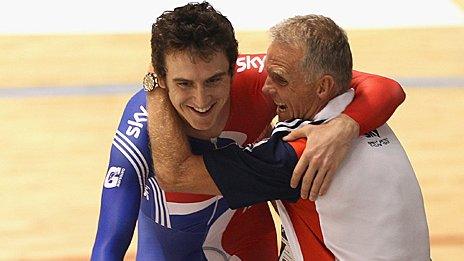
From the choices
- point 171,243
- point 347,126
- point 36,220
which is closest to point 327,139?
point 347,126

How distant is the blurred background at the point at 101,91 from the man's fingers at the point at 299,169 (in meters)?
1.95

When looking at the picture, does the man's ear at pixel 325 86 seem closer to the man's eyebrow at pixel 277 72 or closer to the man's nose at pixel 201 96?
the man's eyebrow at pixel 277 72

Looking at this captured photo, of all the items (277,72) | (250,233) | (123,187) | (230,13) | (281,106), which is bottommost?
(230,13)


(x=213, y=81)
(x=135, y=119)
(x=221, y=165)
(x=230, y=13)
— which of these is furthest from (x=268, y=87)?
(x=230, y=13)

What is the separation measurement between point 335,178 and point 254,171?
22 cm

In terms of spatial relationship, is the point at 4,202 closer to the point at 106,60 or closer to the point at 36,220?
the point at 36,220

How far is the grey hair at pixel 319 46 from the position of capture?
105 inches

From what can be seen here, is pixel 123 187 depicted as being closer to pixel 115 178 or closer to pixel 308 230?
pixel 115 178

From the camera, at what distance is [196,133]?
299 centimetres

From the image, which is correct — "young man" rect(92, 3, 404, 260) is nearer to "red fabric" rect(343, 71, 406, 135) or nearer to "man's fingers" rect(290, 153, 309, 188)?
"red fabric" rect(343, 71, 406, 135)

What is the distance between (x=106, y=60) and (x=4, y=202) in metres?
1.74

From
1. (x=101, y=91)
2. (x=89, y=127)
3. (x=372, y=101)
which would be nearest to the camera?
(x=372, y=101)

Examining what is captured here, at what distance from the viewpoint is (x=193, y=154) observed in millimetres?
2871

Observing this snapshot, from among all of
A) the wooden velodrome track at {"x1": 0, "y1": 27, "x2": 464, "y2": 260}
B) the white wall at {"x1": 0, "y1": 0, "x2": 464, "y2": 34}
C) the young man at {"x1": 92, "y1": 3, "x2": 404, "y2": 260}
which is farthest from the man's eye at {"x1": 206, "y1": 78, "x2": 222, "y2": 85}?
the white wall at {"x1": 0, "y1": 0, "x2": 464, "y2": 34}
